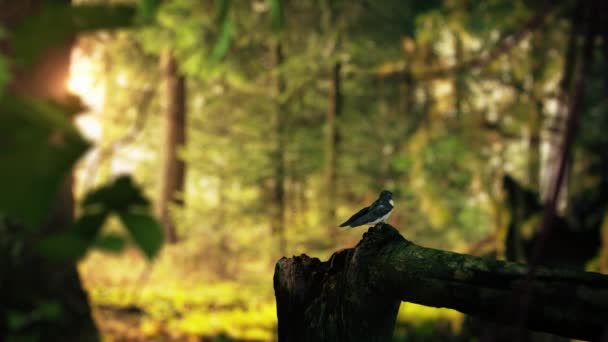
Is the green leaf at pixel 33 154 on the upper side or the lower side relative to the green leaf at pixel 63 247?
upper

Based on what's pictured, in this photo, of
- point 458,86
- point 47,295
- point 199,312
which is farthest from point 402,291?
point 199,312

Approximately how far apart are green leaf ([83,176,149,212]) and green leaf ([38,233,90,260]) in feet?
0.08

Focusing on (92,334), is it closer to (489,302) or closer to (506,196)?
(506,196)

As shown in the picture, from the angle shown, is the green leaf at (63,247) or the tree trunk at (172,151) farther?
the tree trunk at (172,151)

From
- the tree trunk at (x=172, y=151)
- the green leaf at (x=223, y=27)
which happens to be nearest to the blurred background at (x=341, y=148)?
the tree trunk at (x=172, y=151)

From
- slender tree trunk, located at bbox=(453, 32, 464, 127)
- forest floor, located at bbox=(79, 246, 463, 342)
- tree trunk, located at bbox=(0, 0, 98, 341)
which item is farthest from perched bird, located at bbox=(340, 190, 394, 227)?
forest floor, located at bbox=(79, 246, 463, 342)

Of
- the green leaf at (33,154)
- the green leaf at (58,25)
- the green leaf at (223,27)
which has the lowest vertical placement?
the green leaf at (33,154)

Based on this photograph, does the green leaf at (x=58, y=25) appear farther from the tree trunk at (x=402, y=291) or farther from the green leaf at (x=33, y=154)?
the tree trunk at (x=402, y=291)

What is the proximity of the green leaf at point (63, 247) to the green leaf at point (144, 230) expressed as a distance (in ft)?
0.11

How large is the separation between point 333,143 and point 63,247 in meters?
7.66

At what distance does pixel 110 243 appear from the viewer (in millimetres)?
395

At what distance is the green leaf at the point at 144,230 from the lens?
0.38 metres

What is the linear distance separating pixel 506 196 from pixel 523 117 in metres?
0.91

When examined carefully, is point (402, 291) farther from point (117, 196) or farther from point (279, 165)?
point (279, 165)
